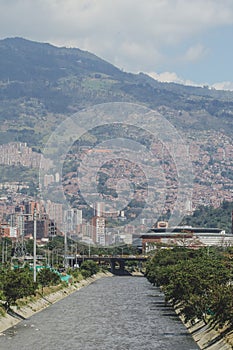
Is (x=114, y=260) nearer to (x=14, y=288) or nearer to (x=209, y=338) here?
(x=14, y=288)

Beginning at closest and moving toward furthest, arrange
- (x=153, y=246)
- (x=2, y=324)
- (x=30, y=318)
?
1. (x=2, y=324)
2. (x=30, y=318)
3. (x=153, y=246)

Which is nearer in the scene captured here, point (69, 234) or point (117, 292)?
point (117, 292)

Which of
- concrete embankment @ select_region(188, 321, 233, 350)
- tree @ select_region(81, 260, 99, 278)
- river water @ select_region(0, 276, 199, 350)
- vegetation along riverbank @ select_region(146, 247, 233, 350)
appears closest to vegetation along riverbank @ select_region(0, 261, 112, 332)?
river water @ select_region(0, 276, 199, 350)

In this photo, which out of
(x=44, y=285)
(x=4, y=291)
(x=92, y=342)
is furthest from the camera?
(x=44, y=285)

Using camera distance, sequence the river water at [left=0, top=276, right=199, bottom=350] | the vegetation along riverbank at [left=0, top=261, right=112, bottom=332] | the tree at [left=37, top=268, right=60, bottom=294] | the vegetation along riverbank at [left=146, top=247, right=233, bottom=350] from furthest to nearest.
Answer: the tree at [left=37, top=268, right=60, bottom=294]
the vegetation along riverbank at [left=0, top=261, right=112, bottom=332]
the river water at [left=0, top=276, right=199, bottom=350]
the vegetation along riverbank at [left=146, top=247, right=233, bottom=350]

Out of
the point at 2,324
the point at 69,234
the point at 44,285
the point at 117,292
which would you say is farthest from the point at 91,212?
the point at 2,324

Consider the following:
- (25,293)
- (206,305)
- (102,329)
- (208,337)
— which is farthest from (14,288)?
(208,337)

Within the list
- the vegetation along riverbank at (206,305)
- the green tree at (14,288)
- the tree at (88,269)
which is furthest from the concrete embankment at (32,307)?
the tree at (88,269)

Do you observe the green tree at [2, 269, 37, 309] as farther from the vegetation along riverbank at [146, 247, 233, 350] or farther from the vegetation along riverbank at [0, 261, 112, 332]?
the vegetation along riverbank at [146, 247, 233, 350]

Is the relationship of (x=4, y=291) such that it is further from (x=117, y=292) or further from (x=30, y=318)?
(x=117, y=292)
